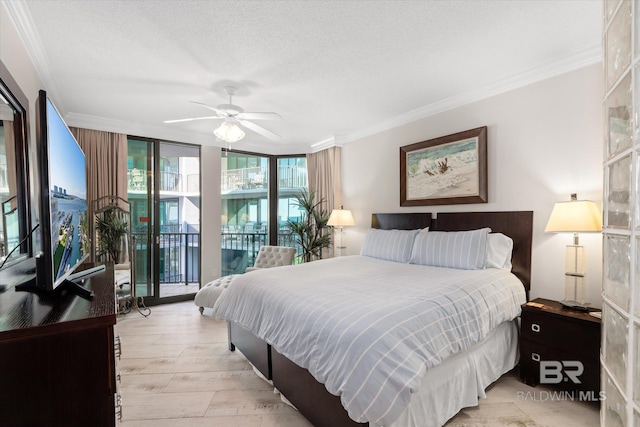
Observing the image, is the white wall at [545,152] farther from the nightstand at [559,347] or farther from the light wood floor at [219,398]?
the light wood floor at [219,398]

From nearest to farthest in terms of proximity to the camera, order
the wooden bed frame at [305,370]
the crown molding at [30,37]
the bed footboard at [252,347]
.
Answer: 1. the wooden bed frame at [305,370]
2. the crown molding at [30,37]
3. the bed footboard at [252,347]

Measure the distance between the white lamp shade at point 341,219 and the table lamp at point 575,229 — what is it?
2.51m

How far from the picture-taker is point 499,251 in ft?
9.11

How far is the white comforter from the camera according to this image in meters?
1.35

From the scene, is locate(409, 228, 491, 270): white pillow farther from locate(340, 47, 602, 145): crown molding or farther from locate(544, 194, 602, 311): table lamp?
locate(340, 47, 602, 145): crown molding

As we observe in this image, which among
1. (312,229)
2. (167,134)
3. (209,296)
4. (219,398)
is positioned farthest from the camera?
(312,229)

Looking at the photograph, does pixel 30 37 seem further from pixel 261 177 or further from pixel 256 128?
pixel 261 177

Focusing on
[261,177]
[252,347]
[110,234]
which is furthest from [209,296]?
[261,177]

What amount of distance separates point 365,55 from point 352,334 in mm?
2151

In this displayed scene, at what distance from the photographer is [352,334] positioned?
1454 mm

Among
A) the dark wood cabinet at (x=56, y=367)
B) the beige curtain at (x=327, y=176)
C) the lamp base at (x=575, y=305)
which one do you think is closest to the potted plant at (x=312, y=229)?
the beige curtain at (x=327, y=176)

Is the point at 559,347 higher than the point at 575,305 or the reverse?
the reverse

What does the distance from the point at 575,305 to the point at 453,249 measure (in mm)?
970

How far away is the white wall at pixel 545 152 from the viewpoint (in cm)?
240
